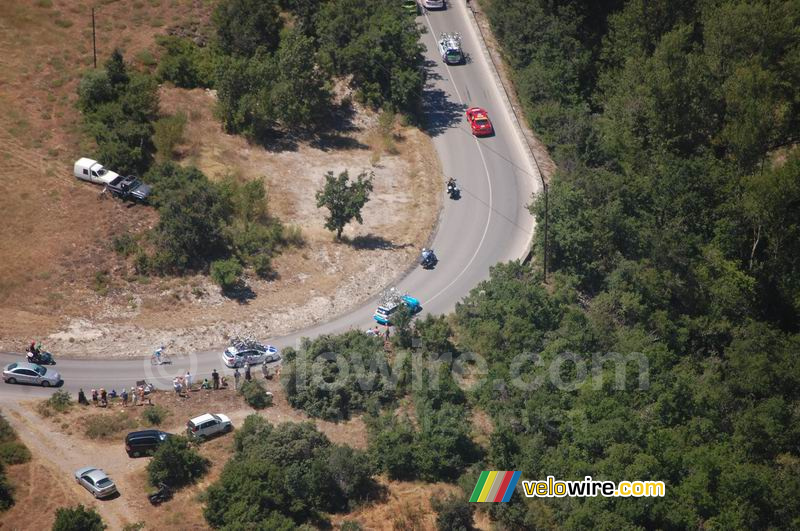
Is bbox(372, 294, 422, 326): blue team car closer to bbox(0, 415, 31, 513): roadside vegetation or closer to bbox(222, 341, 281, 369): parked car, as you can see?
bbox(222, 341, 281, 369): parked car

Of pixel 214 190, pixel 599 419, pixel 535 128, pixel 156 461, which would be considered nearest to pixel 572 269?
pixel 599 419

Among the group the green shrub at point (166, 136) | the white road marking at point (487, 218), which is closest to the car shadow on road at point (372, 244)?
the white road marking at point (487, 218)

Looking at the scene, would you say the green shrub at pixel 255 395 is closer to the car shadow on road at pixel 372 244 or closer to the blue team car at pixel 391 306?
the blue team car at pixel 391 306

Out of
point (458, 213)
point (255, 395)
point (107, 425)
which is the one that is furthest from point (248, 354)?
point (458, 213)

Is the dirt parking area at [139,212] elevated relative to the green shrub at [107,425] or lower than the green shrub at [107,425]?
elevated

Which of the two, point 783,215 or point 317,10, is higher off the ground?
point 317,10

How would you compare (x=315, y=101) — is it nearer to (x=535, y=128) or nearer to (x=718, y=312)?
(x=535, y=128)

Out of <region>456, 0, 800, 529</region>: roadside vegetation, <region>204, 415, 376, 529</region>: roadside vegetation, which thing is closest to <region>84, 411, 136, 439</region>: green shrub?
<region>204, 415, 376, 529</region>: roadside vegetation
